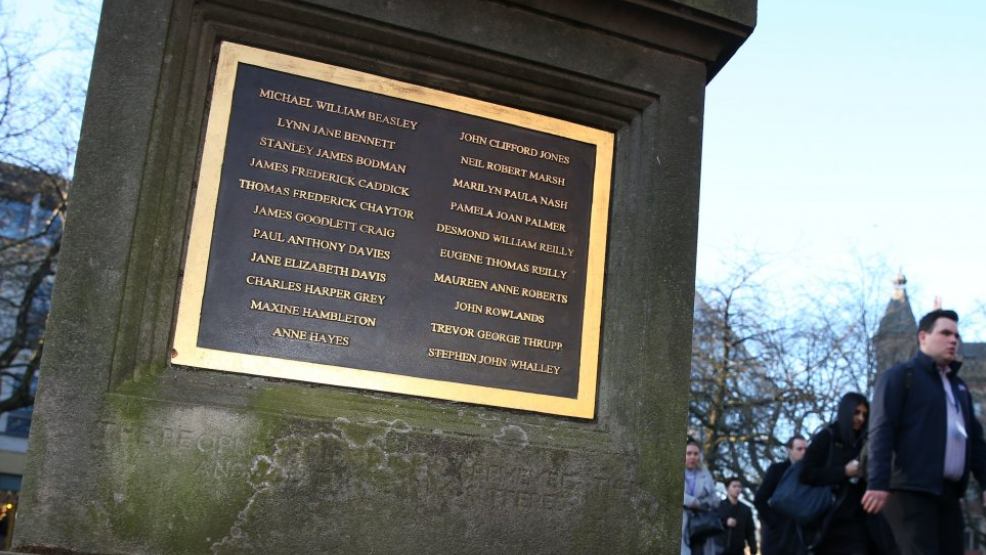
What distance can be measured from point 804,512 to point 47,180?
20.3m

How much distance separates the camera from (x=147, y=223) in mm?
4059

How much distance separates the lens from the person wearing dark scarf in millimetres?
6578

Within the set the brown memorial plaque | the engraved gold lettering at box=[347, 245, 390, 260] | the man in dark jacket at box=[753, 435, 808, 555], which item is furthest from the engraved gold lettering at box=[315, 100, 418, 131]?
the man in dark jacket at box=[753, 435, 808, 555]

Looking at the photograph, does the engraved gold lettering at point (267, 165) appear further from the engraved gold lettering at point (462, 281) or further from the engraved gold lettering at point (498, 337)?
the engraved gold lettering at point (498, 337)

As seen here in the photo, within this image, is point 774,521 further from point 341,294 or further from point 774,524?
point 341,294

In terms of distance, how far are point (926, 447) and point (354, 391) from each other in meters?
3.29

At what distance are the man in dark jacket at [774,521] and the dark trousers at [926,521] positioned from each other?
5.42 feet

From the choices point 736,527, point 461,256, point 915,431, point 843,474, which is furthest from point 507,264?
point 736,527

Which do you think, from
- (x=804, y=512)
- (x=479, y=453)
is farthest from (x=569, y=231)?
(x=804, y=512)

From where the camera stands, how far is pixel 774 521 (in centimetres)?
815

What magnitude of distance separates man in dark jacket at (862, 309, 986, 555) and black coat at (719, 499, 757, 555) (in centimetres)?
769

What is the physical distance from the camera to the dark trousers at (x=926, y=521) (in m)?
5.35

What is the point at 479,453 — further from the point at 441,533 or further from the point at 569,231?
the point at 569,231

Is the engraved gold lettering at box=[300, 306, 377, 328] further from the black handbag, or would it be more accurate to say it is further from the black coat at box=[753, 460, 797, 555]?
the black handbag
